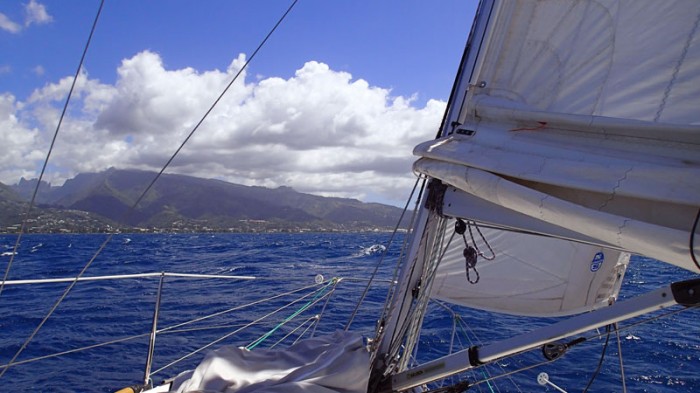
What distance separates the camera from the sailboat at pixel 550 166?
1755 millimetres

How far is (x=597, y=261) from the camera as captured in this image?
3482 mm

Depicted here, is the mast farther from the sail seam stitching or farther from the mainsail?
the sail seam stitching

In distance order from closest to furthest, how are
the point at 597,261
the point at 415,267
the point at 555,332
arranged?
the point at 555,332, the point at 415,267, the point at 597,261

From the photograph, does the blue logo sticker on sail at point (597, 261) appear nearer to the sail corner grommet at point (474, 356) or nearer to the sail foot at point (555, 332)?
the sail foot at point (555, 332)

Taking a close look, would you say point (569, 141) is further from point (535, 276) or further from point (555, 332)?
point (535, 276)

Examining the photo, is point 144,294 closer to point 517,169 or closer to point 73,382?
point 73,382

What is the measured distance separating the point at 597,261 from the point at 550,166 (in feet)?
6.25

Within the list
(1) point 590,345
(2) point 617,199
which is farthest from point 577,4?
(1) point 590,345

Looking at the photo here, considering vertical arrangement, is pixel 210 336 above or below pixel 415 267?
below

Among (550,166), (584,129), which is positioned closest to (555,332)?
(550,166)

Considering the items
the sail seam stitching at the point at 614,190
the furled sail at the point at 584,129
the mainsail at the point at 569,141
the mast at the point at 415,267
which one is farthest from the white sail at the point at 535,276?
the sail seam stitching at the point at 614,190

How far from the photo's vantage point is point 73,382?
6.44 meters

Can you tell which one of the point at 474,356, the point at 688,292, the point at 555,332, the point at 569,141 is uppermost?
the point at 569,141

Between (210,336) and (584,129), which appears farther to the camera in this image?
(210,336)
